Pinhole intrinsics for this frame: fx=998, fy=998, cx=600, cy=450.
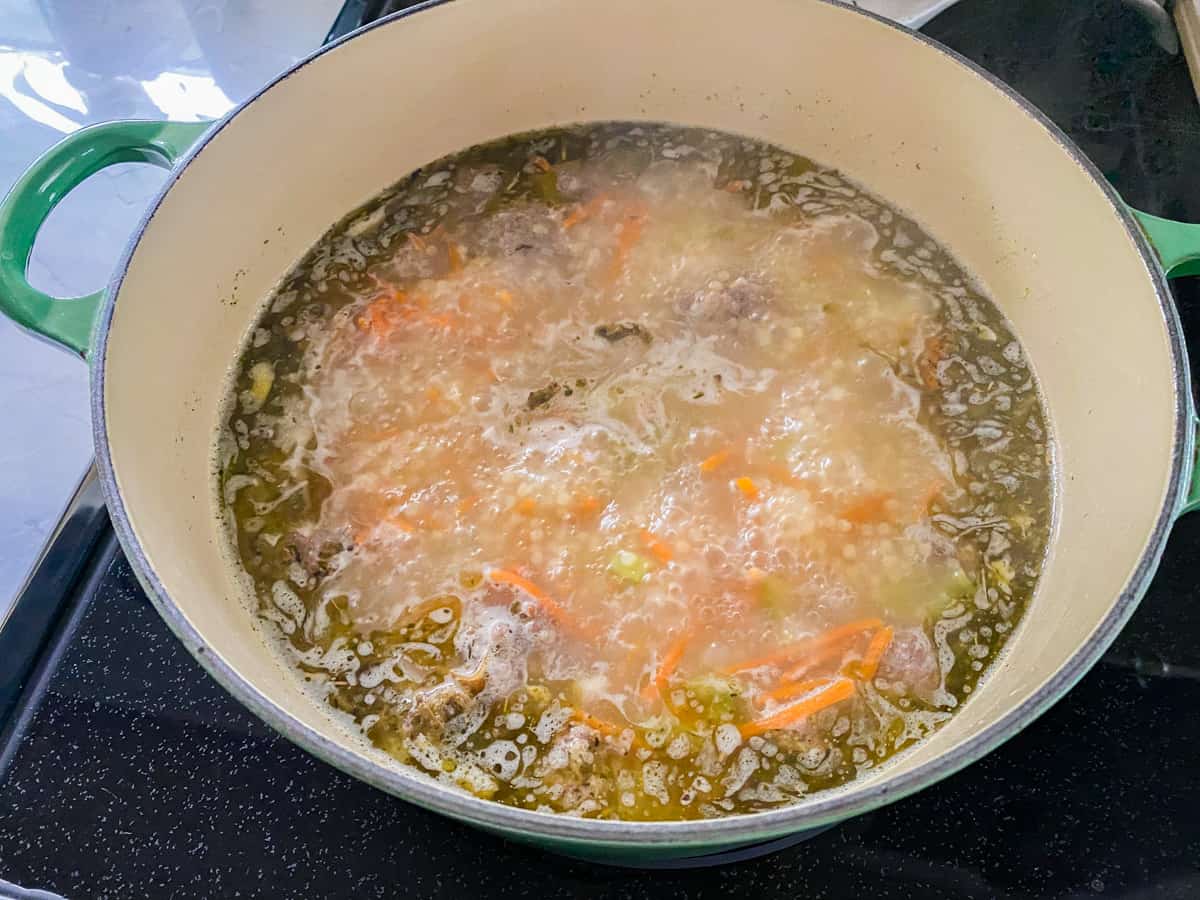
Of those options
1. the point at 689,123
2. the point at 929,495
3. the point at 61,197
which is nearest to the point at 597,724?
the point at 929,495

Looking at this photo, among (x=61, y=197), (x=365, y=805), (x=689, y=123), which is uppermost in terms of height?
(x=61, y=197)

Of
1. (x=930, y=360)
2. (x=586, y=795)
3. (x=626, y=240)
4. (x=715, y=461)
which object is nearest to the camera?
(x=586, y=795)

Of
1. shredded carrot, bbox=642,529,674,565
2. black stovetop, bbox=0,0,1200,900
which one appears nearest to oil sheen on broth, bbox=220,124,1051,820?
shredded carrot, bbox=642,529,674,565

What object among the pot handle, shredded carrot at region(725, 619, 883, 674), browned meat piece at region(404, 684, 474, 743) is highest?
the pot handle

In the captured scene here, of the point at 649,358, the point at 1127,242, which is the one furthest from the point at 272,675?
the point at 1127,242

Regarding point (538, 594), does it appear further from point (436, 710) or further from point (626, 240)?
point (626, 240)

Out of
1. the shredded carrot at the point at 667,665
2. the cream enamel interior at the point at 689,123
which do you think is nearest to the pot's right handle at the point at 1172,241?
the cream enamel interior at the point at 689,123

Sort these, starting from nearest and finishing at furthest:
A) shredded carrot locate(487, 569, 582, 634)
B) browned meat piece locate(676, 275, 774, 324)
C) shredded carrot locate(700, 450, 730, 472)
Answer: shredded carrot locate(487, 569, 582, 634) < shredded carrot locate(700, 450, 730, 472) < browned meat piece locate(676, 275, 774, 324)

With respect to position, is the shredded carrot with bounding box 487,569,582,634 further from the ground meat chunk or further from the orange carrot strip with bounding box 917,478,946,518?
the orange carrot strip with bounding box 917,478,946,518
